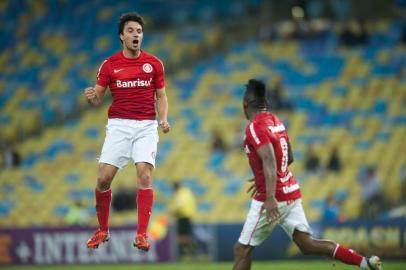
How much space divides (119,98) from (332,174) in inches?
617

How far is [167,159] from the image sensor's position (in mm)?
29094

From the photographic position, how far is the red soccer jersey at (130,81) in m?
11.5

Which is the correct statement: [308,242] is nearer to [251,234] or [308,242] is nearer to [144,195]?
[251,234]

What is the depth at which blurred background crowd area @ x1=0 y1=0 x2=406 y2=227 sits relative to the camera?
26859mm

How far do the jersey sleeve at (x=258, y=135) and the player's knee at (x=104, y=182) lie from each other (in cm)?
189

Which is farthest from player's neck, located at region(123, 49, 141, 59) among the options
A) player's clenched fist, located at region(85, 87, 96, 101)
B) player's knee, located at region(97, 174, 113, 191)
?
player's knee, located at region(97, 174, 113, 191)

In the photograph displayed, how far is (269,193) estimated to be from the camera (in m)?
10.6

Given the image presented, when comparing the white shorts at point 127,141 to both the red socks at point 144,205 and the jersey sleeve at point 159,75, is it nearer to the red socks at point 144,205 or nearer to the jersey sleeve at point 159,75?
the red socks at point 144,205

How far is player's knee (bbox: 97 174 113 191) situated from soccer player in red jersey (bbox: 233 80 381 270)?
5.83ft

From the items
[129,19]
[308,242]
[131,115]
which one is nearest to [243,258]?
[308,242]

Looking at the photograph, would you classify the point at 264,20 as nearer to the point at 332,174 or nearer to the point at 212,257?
the point at 332,174

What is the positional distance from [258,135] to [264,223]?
104 cm

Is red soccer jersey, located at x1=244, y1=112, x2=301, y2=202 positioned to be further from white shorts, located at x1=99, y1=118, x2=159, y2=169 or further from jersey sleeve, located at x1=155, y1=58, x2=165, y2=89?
jersey sleeve, located at x1=155, y1=58, x2=165, y2=89

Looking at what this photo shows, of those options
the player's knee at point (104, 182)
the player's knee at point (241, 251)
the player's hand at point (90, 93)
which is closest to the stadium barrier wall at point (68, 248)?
the player's knee at point (104, 182)
